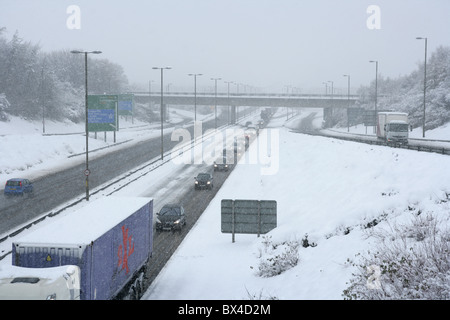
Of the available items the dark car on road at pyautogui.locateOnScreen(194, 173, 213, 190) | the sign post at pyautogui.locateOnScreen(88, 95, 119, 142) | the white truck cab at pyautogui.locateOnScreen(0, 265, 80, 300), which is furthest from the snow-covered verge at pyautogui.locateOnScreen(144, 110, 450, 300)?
the sign post at pyautogui.locateOnScreen(88, 95, 119, 142)

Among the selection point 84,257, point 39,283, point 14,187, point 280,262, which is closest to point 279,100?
point 14,187

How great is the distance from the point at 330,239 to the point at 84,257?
10.5m

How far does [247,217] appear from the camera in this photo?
86.5 ft

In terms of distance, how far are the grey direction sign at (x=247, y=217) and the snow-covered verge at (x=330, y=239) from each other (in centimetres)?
74

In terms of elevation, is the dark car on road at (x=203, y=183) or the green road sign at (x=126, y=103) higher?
the green road sign at (x=126, y=103)

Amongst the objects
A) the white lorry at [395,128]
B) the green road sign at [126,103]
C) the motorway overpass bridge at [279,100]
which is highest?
the motorway overpass bridge at [279,100]

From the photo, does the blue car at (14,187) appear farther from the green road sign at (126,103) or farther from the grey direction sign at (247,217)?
the green road sign at (126,103)

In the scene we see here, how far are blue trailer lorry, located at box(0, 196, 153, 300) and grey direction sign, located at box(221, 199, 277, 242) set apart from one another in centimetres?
840

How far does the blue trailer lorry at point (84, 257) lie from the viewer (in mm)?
11680

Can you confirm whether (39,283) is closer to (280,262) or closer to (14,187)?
(280,262)

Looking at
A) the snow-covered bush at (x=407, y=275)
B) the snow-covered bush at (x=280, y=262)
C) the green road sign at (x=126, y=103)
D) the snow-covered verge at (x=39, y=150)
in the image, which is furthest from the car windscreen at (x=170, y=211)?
the green road sign at (x=126, y=103)

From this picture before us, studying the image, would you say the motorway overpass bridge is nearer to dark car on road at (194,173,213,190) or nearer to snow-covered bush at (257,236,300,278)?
dark car on road at (194,173,213,190)

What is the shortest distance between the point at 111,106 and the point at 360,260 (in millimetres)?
49227
